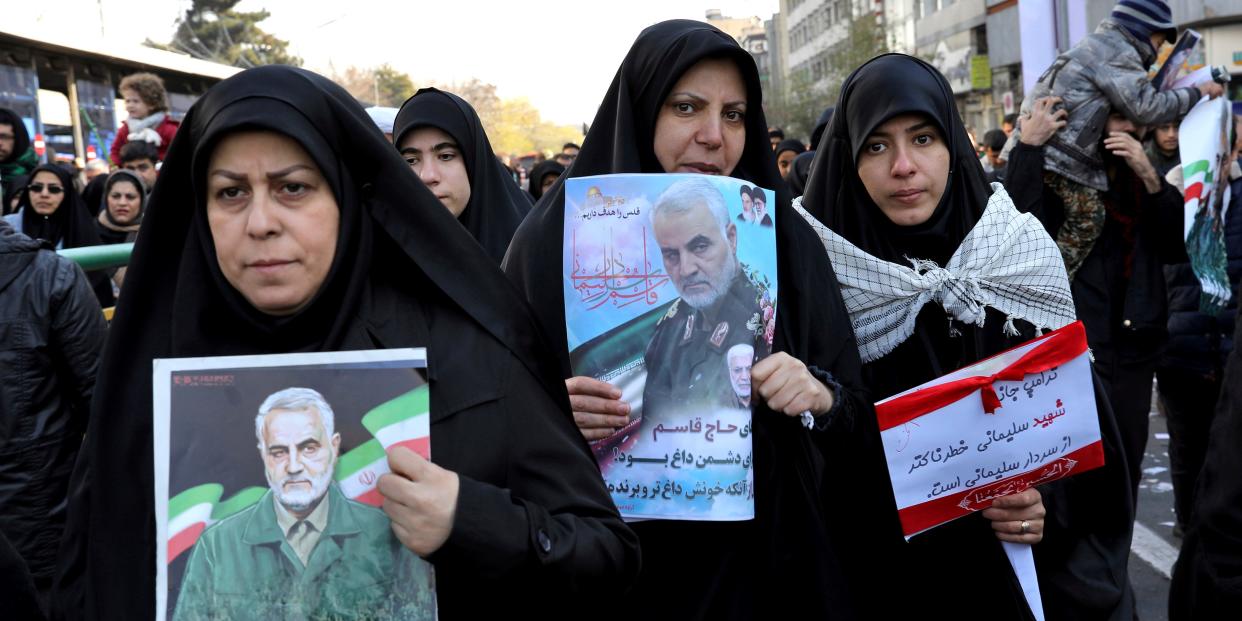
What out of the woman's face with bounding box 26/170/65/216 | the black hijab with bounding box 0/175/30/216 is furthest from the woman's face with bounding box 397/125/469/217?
the black hijab with bounding box 0/175/30/216

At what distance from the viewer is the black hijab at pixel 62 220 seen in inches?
293

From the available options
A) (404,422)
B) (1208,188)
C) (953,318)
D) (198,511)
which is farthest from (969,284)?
(1208,188)

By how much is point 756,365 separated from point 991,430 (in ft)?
2.14

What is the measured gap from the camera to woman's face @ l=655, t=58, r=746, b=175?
9.64 feet

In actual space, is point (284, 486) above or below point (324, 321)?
below

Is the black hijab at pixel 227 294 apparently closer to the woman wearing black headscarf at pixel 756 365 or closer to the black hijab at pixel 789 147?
the woman wearing black headscarf at pixel 756 365

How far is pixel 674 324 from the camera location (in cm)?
258

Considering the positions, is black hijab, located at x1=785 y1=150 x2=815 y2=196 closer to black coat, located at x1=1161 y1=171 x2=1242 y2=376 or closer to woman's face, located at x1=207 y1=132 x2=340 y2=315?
black coat, located at x1=1161 y1=171 x2=1242 y2=376

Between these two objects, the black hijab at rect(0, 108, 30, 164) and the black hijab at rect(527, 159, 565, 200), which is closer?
the black hijab at rect(0, 108, 30, 164)

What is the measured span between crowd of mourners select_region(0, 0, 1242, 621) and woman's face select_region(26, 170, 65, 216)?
343cm

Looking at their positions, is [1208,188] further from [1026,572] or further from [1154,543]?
[1026,572]

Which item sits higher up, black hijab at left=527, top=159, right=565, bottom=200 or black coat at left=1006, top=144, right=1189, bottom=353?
black hijab at left=527, top=159, right=565, bottom=200

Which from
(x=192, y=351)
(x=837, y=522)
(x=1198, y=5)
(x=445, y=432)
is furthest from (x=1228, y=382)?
(x=1198, y=5)

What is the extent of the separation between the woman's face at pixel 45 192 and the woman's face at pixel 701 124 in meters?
5.66
